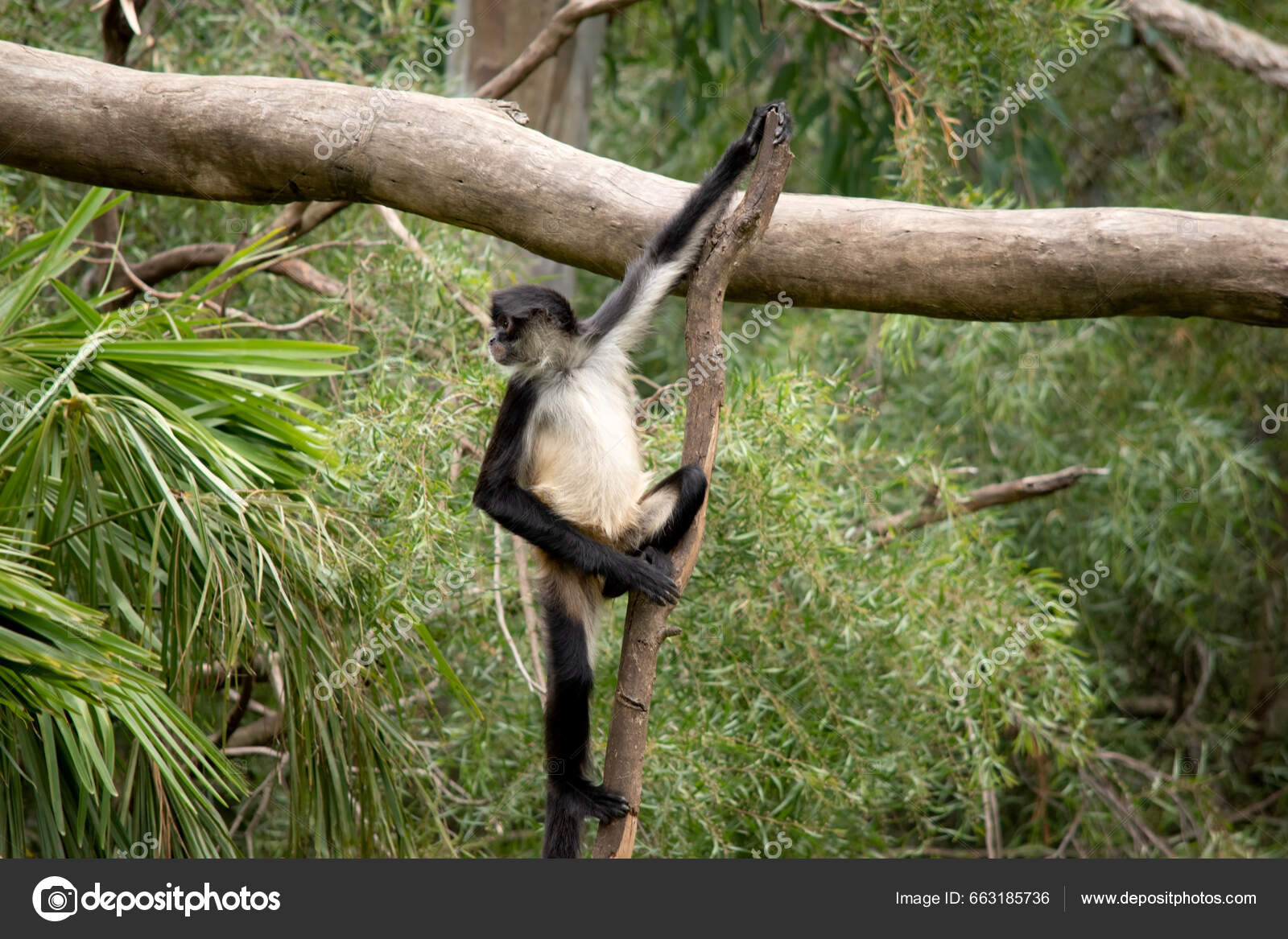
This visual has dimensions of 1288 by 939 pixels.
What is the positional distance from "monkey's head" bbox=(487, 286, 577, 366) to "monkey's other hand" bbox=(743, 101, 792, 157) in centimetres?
82

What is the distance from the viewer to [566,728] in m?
3.49

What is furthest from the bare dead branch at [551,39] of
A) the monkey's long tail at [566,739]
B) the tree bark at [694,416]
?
the monkey's long tail at [566,739]

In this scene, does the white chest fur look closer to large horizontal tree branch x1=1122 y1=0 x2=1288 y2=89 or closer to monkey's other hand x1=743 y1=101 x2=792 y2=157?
monkey's other hand x1=743 y1=101 x2=792 y2=157

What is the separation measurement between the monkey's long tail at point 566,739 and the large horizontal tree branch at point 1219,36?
18.9ft

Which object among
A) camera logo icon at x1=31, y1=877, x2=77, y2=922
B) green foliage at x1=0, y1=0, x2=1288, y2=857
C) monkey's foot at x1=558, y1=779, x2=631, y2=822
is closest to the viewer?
camera logo icon at x1=31, y1=877, x2=77, y2=922

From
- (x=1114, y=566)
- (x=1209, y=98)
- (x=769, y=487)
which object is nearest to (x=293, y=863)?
(x=769, y=487)

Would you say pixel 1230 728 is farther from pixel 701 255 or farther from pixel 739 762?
pixel 701 255

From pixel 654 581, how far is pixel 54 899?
1747 mm

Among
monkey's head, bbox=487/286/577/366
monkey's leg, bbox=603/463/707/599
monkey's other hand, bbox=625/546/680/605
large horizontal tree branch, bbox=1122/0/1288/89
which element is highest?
large horizontal tree branch, bbox=1122/0/1288/89

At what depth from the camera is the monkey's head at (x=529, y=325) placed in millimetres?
3740

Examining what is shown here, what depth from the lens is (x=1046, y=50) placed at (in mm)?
5551

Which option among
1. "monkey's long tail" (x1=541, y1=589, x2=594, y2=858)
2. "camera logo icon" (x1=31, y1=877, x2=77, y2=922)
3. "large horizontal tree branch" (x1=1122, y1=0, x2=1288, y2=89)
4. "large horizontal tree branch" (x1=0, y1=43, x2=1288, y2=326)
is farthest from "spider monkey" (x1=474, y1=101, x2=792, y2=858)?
"large horizontal tree branch" (x1=1122, y1=0, x2=1288, y2=89)

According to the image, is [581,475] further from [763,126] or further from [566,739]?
[763,126]

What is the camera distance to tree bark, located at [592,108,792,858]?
3072 millimetres
